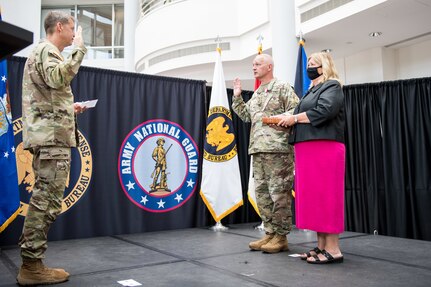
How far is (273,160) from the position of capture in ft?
8.86

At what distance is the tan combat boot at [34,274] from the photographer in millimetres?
1873

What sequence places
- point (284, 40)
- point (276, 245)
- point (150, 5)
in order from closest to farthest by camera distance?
1. point (276, 245)
2. point (284, 40)
3. point (150, 5)

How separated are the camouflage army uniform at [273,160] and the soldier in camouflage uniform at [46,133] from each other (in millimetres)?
1304

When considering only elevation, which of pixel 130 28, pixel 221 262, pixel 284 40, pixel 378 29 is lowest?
pixel 221 262

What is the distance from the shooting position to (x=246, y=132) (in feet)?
14.6

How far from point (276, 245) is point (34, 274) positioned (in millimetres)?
1488

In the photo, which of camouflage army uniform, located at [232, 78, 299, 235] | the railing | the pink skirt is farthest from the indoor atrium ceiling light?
the pink skirt

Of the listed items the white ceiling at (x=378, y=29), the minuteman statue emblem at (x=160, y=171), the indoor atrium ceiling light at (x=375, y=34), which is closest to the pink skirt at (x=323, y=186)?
the minuteman statue emblem at (x=160, y=171)

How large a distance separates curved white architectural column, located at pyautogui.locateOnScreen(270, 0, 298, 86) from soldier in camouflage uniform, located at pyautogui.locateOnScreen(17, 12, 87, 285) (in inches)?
144

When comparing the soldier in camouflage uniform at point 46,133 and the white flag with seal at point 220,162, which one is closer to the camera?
the soldier in camouflage uniform at point 46,133

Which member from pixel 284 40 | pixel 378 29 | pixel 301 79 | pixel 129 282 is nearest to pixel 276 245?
pixel 129 282

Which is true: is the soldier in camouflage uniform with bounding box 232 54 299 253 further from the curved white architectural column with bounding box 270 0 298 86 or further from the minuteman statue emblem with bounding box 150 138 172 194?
the curved white architectural column with bounding box 270 0 298 86

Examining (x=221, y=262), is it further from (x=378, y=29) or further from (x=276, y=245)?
(x=378, y=29)

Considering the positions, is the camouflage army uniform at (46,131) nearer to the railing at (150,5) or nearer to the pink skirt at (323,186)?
the pink skirt at (323,186)
